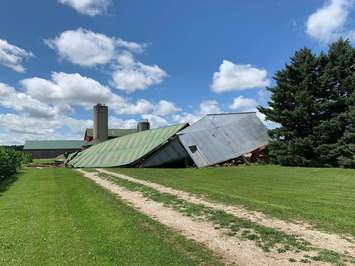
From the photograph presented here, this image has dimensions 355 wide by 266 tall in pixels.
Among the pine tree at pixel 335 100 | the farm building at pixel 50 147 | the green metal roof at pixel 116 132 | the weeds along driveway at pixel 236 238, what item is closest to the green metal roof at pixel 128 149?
the pine tree at pixel 335 100

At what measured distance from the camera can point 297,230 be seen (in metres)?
8.01

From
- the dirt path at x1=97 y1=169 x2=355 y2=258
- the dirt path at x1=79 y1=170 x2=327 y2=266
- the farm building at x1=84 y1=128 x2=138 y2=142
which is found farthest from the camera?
the farm building at x1=84 y1=128 x2=138 y2=142

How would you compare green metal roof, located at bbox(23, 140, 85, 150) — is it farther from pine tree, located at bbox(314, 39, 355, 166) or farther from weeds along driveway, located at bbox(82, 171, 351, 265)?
weeds along driveway, located at bbox(82, 171, 351, 265)

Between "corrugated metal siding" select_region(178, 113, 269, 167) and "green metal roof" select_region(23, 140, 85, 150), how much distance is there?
8281 cm

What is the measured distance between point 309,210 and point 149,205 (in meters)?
4.63

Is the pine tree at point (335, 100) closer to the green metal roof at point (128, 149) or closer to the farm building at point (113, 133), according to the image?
the green metal roof at point (128, 149)

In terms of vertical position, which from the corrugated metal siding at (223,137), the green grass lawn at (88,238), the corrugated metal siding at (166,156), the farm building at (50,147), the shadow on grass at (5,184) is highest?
the farm building at (50,147)

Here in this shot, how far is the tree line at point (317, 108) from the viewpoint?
3183cm

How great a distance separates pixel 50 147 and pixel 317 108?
100152mm

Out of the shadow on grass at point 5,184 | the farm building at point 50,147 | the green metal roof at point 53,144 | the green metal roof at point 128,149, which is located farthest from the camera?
the green metal roof at point 53,144

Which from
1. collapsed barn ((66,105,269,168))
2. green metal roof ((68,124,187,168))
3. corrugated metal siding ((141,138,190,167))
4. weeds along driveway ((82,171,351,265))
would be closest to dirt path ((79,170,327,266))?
weeds along driveway ((82,171,351,265))

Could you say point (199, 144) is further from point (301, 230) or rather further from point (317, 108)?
point (301, 230)

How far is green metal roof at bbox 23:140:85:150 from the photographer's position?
118m

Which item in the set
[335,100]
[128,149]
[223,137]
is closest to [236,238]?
[335,100]
